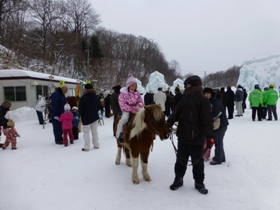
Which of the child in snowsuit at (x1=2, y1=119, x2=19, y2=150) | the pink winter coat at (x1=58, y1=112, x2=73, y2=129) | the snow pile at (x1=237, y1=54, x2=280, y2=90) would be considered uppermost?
the snow pile at (x1=237, y1=54, x2=280, y2=90)

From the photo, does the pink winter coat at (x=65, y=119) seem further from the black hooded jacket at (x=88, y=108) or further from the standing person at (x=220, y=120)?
the standing person at (x=220, y=120)

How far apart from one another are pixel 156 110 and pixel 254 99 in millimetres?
9189

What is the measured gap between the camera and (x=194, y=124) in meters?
3.50

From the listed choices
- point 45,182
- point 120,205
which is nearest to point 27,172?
point 45,182

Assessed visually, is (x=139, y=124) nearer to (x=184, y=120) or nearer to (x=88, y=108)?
(x=184, y=120)

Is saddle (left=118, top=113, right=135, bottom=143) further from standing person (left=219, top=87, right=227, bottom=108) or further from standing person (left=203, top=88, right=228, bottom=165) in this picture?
standing person (left=219, top=87, right=227, bottom=108)

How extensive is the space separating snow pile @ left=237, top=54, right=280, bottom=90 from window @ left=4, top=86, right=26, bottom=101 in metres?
31.9

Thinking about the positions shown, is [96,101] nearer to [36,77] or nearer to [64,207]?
[64,207]

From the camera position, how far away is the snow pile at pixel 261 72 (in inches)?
1399

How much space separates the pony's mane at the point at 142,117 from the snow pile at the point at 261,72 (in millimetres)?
35503

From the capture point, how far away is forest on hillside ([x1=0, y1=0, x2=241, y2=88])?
28828mm

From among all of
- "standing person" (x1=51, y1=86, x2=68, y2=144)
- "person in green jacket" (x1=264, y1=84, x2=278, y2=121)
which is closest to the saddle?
"standing person" (x1=51, y1=86, x2=68, y2=144)

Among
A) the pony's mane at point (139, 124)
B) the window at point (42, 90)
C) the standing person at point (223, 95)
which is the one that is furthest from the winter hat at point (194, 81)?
the window at point (42, 90)

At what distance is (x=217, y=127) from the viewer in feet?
15.4
